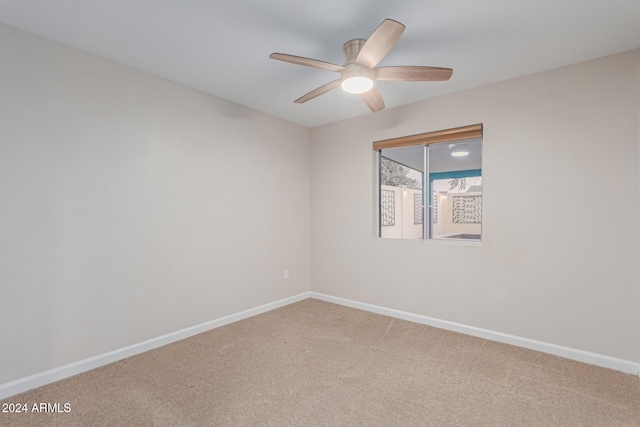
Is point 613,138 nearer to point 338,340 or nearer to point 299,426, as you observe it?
point 338,340

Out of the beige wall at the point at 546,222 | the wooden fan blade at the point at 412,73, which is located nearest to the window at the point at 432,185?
the beige wall at the point at 546,222

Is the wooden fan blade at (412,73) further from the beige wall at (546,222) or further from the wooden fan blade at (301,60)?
the beige wall at (546,222)

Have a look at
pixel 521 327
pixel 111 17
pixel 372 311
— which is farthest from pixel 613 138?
pixel 111 17

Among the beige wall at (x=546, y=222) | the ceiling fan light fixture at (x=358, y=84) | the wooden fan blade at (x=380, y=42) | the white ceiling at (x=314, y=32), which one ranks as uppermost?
the white ceiling at (x=314, y=32)

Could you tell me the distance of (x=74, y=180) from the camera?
2.17 m

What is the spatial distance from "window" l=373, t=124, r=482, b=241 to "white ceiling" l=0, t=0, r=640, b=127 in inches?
26.8

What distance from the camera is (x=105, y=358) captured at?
229 cm

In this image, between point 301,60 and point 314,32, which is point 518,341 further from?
point 314,32

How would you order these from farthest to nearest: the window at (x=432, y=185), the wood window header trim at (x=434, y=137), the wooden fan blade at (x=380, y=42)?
the window at (x=432, y=185)
the wood window header trim at (x=434, y=137)
the wooden fan blade at (x=380, y=42)

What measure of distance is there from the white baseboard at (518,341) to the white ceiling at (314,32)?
2.24 metres

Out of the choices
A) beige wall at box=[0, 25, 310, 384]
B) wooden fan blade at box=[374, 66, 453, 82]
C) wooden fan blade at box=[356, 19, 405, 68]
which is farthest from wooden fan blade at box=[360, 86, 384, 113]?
beige wall at box=[0, 25, 310, 384]

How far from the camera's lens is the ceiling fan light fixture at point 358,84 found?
6.61 ft

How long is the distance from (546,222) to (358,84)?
74.9 inches

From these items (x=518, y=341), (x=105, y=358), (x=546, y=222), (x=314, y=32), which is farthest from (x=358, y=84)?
(x=105, y=358)
